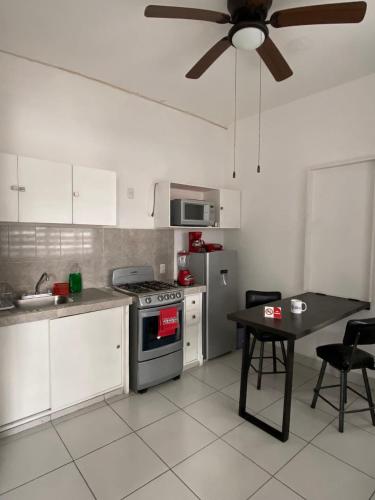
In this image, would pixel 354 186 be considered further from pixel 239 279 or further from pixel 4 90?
pixel 4 90

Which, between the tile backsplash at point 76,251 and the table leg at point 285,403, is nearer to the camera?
the table leg at point 285,403

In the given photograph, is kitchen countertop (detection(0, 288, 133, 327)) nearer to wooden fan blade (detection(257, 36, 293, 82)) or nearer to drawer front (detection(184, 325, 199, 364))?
drawer front (detection(184, 325, 199, 364))

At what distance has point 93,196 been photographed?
8.44ft

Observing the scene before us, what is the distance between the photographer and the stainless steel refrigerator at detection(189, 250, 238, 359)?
329 centimetres

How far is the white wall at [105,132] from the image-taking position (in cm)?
249

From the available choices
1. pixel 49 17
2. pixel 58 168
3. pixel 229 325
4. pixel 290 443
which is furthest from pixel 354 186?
pixel 49 17

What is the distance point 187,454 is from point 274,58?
2762mm

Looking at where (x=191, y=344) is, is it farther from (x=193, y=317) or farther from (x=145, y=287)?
(x=145, y=287)

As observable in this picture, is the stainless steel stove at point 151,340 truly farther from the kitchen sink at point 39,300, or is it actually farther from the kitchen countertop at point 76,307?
the kitchen sink at point 39,300

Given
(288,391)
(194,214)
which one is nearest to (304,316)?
(288,391)

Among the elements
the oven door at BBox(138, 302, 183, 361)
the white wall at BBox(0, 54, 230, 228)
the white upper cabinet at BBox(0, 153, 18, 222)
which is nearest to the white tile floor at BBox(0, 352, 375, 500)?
the oven door at BBox(138, 302, 183, 361)

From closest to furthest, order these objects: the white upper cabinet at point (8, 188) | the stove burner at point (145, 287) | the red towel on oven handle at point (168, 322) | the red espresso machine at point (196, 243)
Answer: the white upper cabinet at point (8, 188) < the red towel on oven handle at point (168, 322) < the stove burner at point (145, 287) < the red espresso machine at point (196, 243)

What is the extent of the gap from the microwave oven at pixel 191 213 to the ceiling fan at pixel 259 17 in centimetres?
141

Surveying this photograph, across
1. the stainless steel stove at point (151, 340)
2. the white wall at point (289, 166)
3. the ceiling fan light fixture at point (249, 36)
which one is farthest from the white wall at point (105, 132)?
the ceiling fan light fixture at point (249, 36)
